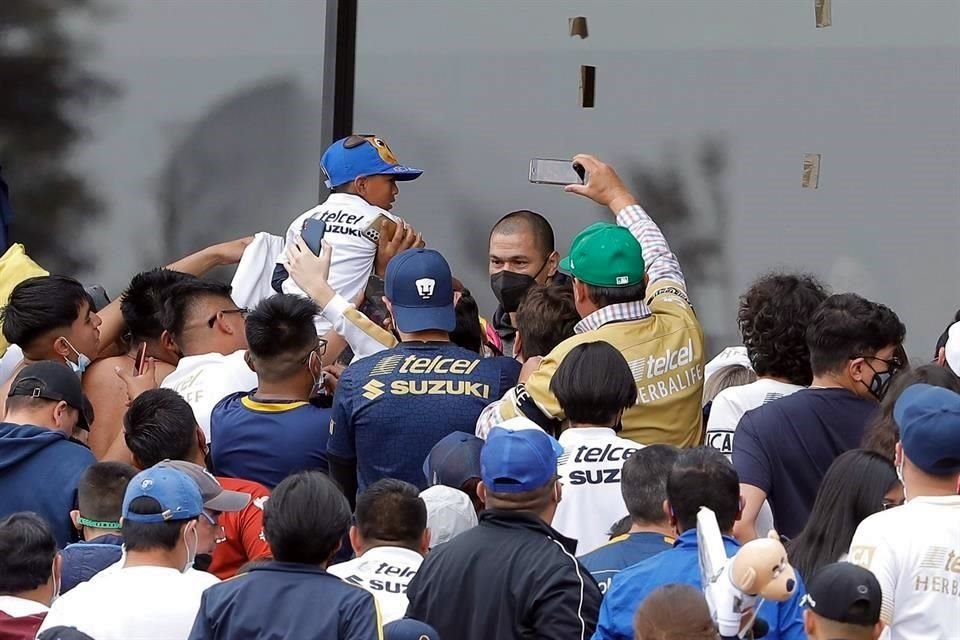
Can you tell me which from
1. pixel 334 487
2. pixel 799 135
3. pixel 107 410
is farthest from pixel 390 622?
pixel 799 135

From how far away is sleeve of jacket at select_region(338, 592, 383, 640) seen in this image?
379 cm

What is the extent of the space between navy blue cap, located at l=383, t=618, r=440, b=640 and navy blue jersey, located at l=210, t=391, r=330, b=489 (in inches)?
61.6

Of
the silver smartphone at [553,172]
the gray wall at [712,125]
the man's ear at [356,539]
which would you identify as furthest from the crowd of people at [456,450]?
the gray wall at [712,125]

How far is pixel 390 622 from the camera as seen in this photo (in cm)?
382

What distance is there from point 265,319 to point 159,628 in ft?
5.40

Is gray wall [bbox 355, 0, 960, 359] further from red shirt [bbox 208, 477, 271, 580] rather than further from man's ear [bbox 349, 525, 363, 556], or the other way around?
man's ear [bbox 349, 525, 363, 556]

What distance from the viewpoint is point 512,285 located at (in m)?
6.55

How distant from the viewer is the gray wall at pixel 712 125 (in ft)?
23.8

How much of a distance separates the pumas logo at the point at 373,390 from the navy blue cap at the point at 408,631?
1.48m

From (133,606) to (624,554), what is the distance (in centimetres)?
117

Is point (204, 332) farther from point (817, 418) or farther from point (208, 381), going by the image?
point (817, 418)

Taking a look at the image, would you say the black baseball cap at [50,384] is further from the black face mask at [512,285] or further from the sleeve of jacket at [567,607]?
the sleeve of jacket at [567,607]

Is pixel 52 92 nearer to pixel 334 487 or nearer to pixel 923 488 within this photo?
pixel 334 487

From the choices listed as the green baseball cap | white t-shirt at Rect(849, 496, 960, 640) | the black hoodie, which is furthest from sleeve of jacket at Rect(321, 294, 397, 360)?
white t-shirt at Rect(849, 496, 960, 640)
